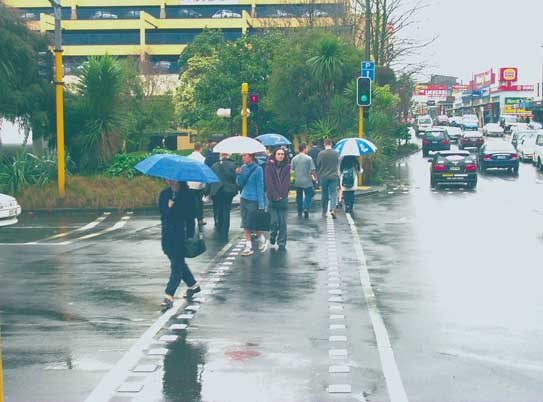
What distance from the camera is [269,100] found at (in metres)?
40.0

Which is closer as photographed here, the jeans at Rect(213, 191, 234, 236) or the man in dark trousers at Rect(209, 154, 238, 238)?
the man in dark trousers at Rect(209, 154, 238, 238)

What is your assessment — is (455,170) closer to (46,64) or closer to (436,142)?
(46,64)

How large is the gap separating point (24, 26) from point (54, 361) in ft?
77.8

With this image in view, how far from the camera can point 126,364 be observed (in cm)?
849

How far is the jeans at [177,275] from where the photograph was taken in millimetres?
11406

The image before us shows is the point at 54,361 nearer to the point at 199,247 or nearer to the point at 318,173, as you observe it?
the point at 199,247

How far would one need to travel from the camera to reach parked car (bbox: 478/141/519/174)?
40812 mm

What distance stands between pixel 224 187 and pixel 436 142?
39.2m

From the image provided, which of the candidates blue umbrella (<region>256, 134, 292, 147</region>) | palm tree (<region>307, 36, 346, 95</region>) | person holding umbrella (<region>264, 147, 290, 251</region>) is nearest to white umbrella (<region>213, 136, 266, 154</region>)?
person holding umbrella (<region>264, 147, 290, 251</region>)

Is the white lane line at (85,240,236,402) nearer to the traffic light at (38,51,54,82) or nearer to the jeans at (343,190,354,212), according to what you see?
the jeans at (343,190,354,212)

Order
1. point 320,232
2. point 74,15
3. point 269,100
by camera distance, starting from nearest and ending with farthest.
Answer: point 320,232 < point 269,100 < point 74,15

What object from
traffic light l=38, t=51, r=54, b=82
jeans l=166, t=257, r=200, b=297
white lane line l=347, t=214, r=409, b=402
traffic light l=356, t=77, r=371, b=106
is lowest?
white lane line l=347, t=214, r=409, b=402

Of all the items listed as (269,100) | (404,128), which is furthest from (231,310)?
(404,128)

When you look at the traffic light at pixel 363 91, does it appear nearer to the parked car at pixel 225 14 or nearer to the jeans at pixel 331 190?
the jeans at pixel 331 190
